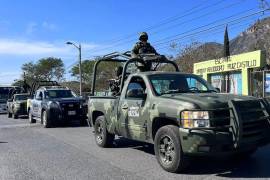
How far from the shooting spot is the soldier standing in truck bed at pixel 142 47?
35.3 ft

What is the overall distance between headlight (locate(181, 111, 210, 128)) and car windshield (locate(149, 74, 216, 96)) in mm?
1341

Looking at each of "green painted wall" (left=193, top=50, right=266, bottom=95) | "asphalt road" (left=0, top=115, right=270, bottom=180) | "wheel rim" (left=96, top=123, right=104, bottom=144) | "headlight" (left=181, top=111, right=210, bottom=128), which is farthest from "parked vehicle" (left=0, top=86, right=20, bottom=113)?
"headlight" (left=181, top=111, right=210, bottom=128)

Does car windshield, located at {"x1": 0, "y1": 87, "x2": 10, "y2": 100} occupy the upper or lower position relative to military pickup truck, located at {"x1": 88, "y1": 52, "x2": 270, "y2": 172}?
upper

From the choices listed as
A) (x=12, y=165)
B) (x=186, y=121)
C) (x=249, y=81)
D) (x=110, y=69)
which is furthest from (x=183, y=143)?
(x=110, y=69)

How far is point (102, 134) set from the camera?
34.8ft

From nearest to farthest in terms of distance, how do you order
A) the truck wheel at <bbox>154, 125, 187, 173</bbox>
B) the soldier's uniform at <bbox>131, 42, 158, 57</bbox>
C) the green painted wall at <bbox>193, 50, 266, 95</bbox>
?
the truck wheel at <bbox>154, 125, 187, 173</bbox> < the soldier's uniform at <bbox>131, 42, 158, 57</bbox> < the green painted wall at <bbox>193, 50, 266, 95</bbox>

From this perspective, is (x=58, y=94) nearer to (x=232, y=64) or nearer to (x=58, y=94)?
(x=58, y=94)

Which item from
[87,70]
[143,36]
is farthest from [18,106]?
[87,70]

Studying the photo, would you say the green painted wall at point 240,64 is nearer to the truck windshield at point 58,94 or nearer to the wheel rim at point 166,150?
the truck windshield at point 58,94

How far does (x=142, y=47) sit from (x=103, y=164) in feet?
11.7

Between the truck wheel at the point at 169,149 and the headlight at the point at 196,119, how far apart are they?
1.04 feet

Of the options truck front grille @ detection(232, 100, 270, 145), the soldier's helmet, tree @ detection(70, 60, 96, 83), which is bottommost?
truck front grille @ detection(232, 100, 270, 145)

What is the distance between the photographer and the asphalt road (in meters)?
7.40

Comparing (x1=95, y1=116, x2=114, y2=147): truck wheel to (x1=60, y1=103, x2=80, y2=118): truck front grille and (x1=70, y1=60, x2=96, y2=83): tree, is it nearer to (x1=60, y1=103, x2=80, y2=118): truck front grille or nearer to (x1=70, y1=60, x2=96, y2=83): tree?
(x1=60, y1=103, x2=80, y2=118): truck front grille
